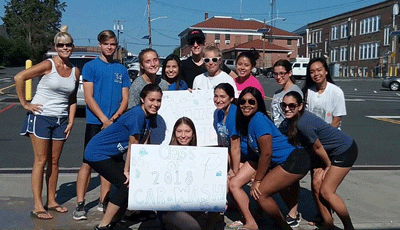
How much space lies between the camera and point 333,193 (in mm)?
5004

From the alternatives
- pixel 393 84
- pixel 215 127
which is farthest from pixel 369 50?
pixel 215 127

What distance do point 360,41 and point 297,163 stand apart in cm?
7352

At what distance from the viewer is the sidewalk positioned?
17.9ft

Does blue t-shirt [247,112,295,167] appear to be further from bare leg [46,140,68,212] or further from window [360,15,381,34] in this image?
window [360,15,381,34]

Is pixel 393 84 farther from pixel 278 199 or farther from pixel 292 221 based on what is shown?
pixel 292 221

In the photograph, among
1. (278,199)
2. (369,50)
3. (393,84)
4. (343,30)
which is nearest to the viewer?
(278,199)

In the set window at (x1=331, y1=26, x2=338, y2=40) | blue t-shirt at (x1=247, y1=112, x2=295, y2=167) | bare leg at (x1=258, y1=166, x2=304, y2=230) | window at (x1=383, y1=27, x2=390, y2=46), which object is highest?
window at (x1=331, y1=26, x2=338, y2=40)

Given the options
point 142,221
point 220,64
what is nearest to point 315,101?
point 220,64

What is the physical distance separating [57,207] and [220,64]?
247 centimetres

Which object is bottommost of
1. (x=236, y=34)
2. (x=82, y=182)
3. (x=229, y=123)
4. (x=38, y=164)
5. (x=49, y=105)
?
(x=82, y=182)

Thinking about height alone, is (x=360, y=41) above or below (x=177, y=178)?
above

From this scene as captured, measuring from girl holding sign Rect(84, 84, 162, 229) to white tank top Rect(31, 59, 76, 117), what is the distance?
80 cm

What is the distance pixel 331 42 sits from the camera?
83.1m

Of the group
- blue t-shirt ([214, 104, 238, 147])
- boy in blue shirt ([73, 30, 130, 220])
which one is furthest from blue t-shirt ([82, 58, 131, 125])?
blue t-shirt ([214, 104, 238, 147])
